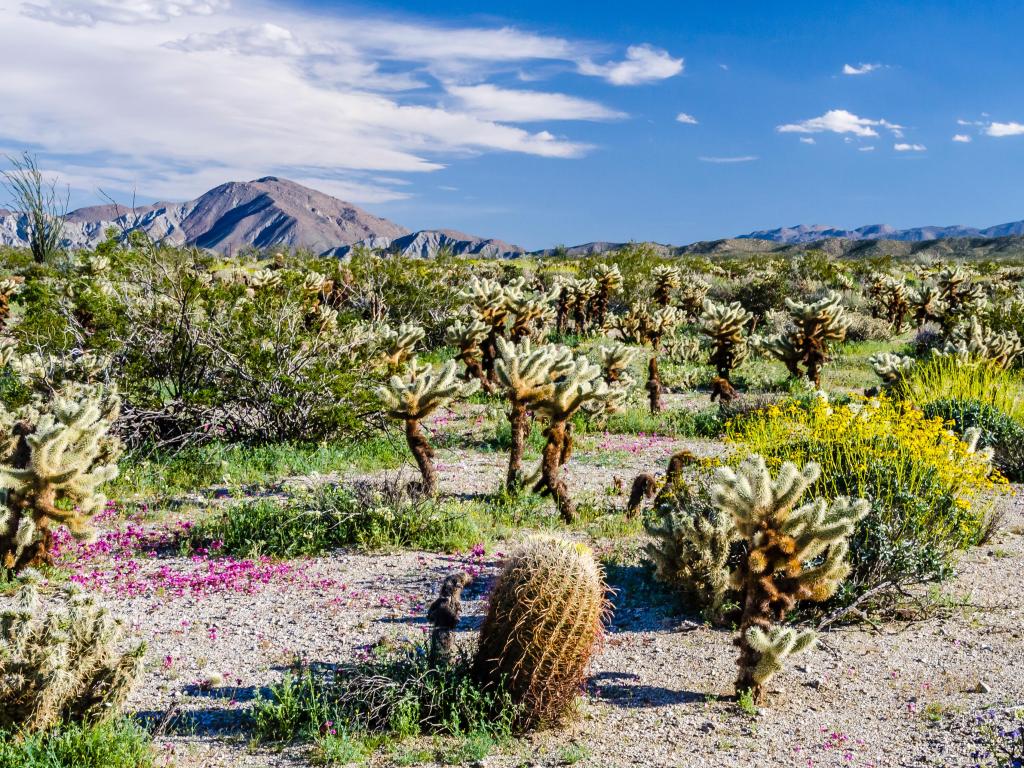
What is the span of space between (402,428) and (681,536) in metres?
6.13

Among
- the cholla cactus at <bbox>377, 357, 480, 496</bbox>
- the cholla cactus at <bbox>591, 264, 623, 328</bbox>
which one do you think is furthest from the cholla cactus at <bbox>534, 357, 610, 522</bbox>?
the cholla cactus at <bbox>591, 264, 623, 328</bbox>

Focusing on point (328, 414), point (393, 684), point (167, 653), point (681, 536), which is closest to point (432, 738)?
point (393, 684)

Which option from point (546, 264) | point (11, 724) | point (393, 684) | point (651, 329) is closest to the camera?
point (11, 724)

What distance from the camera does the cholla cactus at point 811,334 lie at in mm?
14461

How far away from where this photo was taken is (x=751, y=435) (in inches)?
358

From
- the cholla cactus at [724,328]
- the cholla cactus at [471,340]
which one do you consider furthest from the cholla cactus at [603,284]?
the cholla cactus at [471,340]

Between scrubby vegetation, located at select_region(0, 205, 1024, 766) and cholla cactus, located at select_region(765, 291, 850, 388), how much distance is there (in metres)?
0.05

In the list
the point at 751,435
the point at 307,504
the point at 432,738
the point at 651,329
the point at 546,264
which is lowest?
the point at 432,738

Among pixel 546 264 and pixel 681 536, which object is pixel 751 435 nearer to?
pixel 681 536

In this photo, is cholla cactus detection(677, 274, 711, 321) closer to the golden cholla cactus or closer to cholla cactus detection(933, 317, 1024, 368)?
cholla cactus detection(933, 317, 1024, 368)

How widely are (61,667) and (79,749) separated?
0.46m

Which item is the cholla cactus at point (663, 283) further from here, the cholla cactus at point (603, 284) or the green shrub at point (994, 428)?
the green shrub at point (994, 428)

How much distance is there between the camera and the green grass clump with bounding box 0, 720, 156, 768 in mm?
4039

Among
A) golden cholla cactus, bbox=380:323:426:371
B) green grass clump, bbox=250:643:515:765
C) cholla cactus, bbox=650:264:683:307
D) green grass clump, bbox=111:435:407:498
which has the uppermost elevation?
cholla cactus, bbox=650:264:683:307
